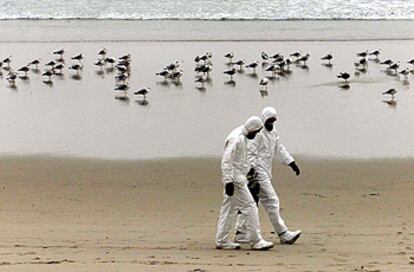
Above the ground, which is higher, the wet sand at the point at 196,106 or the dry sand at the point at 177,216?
the wet sand at the point at 196,106

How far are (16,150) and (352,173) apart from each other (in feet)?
20.7

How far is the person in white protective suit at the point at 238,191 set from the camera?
888 centimetres

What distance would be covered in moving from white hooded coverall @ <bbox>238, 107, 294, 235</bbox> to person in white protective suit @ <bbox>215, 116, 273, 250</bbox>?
0.71 feet

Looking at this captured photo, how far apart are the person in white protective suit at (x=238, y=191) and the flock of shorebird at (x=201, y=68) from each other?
31.4 ft

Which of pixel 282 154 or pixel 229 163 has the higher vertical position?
pixel 282 154

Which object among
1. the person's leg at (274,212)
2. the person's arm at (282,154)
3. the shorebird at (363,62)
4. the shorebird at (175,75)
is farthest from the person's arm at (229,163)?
the shorebird at (363,62)

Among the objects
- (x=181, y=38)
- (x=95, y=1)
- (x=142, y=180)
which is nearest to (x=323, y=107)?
(x=142, y=180)

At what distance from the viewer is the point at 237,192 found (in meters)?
9.06

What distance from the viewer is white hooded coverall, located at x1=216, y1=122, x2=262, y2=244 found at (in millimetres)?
8891

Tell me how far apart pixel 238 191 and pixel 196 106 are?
874 centimetres

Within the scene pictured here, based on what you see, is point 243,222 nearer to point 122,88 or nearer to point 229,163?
point 229,163

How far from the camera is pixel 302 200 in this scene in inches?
453

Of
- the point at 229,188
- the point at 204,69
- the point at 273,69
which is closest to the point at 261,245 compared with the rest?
the point at 229,188

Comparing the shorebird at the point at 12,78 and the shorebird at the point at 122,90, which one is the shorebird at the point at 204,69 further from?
the shorebird at the point at 12,78
